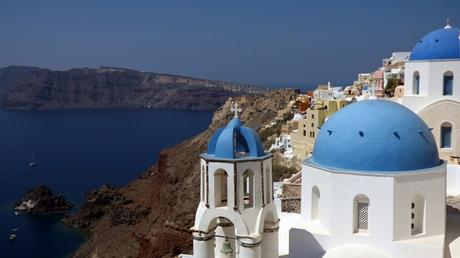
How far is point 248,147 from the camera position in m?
10.1

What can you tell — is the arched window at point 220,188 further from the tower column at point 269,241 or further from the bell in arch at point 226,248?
the tower column at point 269,241

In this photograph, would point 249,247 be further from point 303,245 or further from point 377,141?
point 377,141

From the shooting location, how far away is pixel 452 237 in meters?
10.9

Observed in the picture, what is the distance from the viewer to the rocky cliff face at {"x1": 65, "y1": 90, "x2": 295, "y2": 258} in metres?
30.4

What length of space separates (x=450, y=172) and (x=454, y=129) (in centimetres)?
174

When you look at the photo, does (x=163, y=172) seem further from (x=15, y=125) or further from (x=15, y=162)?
(x=15, y=125)

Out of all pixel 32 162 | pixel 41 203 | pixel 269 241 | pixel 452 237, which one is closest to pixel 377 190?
pixel 269 241

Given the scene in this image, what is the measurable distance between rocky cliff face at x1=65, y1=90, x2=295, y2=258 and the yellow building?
740 cm

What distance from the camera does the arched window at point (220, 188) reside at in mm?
10016

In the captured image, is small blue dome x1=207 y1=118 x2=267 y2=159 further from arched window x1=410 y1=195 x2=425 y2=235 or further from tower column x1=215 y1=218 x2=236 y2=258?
arched window x1=410 y1=195 x2=425 y2=235

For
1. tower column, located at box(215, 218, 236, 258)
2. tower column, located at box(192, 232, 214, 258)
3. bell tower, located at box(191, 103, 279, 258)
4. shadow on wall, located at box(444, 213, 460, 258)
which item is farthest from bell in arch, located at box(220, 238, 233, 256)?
shadow on wall, located at box(444, 213, 460, 258)

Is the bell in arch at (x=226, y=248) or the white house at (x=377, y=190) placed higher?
the white house at (x=377, y=190)

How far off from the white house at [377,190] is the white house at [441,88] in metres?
6.15

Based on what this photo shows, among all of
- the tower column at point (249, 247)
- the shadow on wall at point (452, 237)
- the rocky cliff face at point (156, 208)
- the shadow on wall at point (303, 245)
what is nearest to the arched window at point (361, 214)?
the shadow on wall at point (303, 245)
